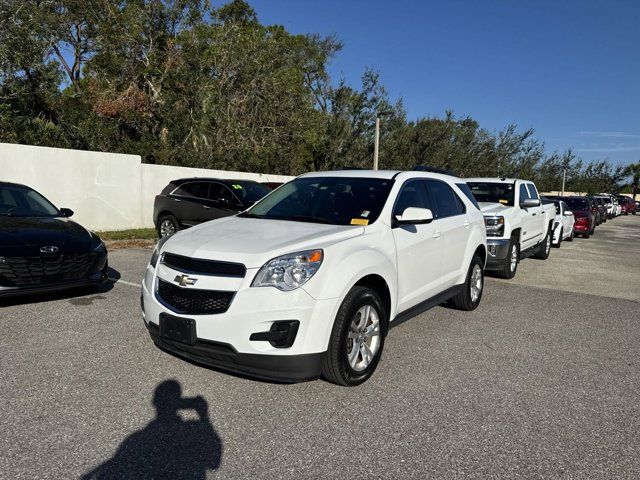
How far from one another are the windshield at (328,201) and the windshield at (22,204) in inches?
140

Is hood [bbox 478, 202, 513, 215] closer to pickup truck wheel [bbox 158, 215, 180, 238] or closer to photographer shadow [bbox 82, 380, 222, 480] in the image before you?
photographer shadow [bbox 82, 380, 222, 480]

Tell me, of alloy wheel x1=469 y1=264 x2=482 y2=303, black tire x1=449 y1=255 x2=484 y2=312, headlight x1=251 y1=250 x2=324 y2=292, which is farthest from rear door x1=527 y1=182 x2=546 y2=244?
headlight x1=251 y1=250 x2=324 y2=292

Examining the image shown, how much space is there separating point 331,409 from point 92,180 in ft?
39.3

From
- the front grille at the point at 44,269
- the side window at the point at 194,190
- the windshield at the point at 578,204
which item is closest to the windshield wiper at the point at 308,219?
the front grille at the point at 44,269

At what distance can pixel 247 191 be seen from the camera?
11297 millimetres

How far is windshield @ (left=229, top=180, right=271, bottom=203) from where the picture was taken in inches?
434

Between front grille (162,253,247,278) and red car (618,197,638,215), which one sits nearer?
front grille (162,253,247,278)

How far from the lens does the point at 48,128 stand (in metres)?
15.7

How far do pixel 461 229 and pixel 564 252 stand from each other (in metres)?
9.77

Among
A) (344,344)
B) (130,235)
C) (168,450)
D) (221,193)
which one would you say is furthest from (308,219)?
(130,235)

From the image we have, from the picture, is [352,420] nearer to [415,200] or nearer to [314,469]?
[314,469]

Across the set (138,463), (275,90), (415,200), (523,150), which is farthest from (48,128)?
(523,150)

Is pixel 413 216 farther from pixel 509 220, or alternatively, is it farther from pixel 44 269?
pixel 509 220

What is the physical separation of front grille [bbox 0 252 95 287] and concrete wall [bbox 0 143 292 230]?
750 centimetres
